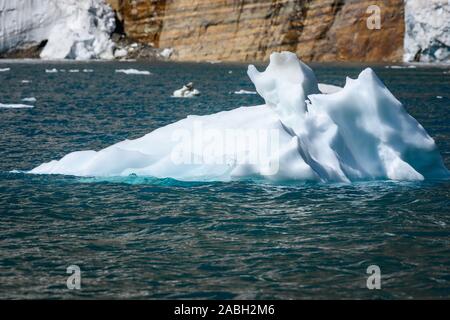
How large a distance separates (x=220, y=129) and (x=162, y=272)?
20.7ft

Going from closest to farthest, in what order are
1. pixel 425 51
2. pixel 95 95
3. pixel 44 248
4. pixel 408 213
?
pixel 44 248
pixel 408 213
pixel 95 95
pixel 425 51

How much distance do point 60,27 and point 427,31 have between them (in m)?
39.6

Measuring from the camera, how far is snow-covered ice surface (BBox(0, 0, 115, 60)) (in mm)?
84812

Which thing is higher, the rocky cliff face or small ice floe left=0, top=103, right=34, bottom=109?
the rocky cliff face

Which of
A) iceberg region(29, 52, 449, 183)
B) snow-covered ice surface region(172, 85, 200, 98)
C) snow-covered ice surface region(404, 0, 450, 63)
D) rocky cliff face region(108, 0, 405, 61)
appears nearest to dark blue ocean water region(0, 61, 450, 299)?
iceberg region(29, 52, 449, 183)

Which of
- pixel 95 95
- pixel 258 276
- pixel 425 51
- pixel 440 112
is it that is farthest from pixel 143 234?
pixel 425 51

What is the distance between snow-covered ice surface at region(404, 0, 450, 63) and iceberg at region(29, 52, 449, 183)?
2340 inches

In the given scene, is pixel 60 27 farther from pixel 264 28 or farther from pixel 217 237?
pixel 217 237

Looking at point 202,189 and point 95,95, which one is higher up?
point 95,95

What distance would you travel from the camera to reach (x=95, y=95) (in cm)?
3991

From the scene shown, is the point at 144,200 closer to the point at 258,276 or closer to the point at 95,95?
the point at 258,276

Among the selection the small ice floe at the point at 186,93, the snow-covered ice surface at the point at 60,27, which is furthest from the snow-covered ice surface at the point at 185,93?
the snow-covered ice surface at the point at 60,27

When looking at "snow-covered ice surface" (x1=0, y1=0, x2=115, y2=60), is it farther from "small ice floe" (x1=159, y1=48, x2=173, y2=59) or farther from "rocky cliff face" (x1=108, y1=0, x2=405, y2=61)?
"small ice floe" (x1=159, y1=48, x2=173, y2=59)

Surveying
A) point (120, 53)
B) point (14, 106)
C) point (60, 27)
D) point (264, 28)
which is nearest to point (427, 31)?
point (264, 28)
